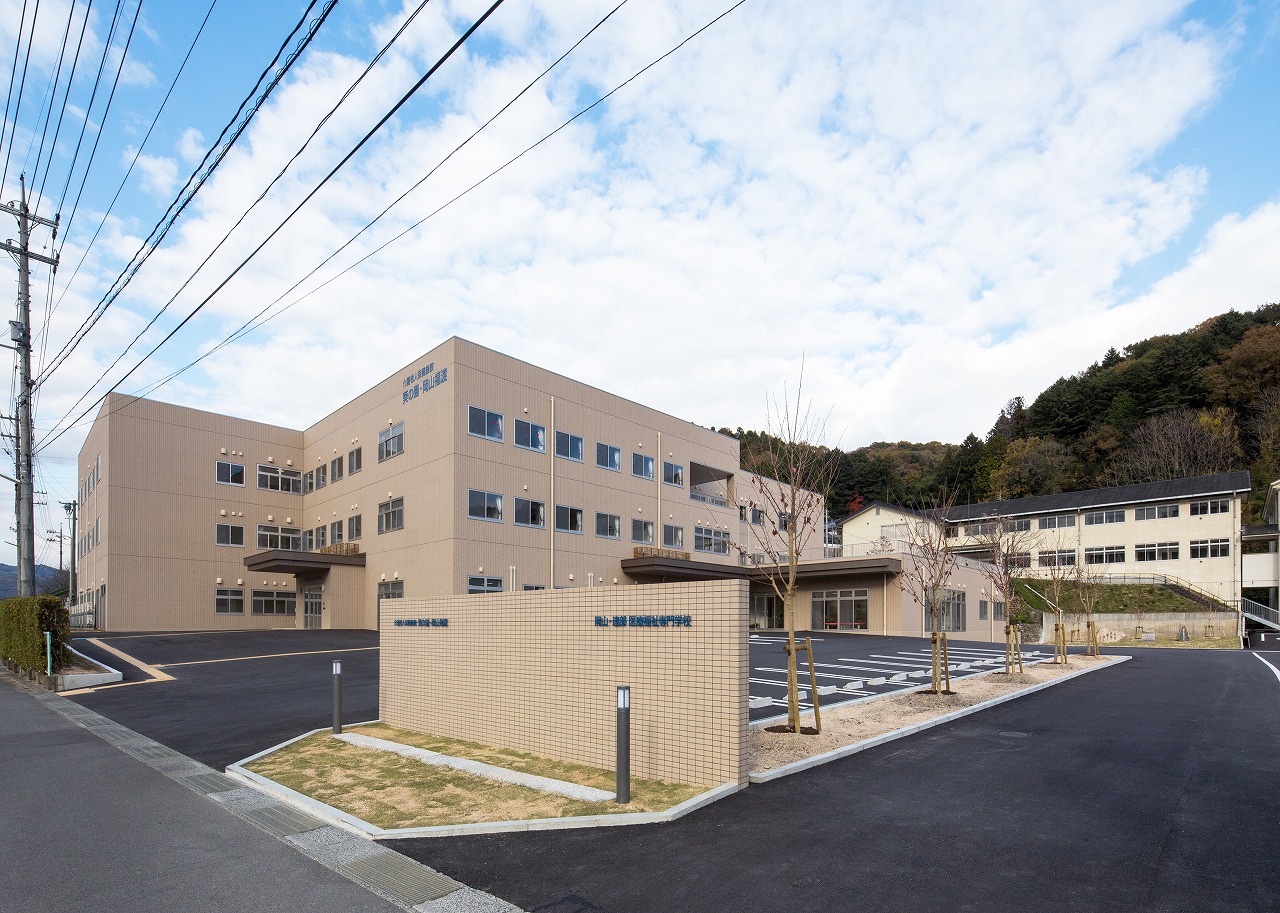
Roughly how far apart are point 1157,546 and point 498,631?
191ft

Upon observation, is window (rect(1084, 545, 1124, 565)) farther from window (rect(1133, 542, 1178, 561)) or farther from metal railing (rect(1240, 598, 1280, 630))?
metal railing (rect(1240, 598, 1280, 630))

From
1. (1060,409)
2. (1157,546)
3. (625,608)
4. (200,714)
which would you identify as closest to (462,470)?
(200,714)

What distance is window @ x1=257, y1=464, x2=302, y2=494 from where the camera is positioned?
40312 mm

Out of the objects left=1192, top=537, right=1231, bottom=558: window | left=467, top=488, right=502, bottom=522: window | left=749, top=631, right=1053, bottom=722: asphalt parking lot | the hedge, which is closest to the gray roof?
left=1192, top=537, right=1231, bottom=558: window

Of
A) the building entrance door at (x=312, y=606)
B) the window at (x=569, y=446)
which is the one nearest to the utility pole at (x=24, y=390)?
the building entrance door at (x=312, y=606)

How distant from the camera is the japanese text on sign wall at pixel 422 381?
1239 inches

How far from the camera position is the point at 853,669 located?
61.8 feet

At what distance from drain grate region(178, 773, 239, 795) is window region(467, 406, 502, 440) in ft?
75.0

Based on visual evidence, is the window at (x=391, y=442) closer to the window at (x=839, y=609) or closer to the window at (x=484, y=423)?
the window at (x=484, y=423)

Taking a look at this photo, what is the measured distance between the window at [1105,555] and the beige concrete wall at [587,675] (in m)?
57.5

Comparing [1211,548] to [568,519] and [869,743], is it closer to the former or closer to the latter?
[568,519]

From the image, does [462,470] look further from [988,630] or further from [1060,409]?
[1060,409]

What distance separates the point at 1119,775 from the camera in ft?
26.5

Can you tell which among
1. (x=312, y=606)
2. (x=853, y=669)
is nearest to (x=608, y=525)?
(x=312, y=606)
